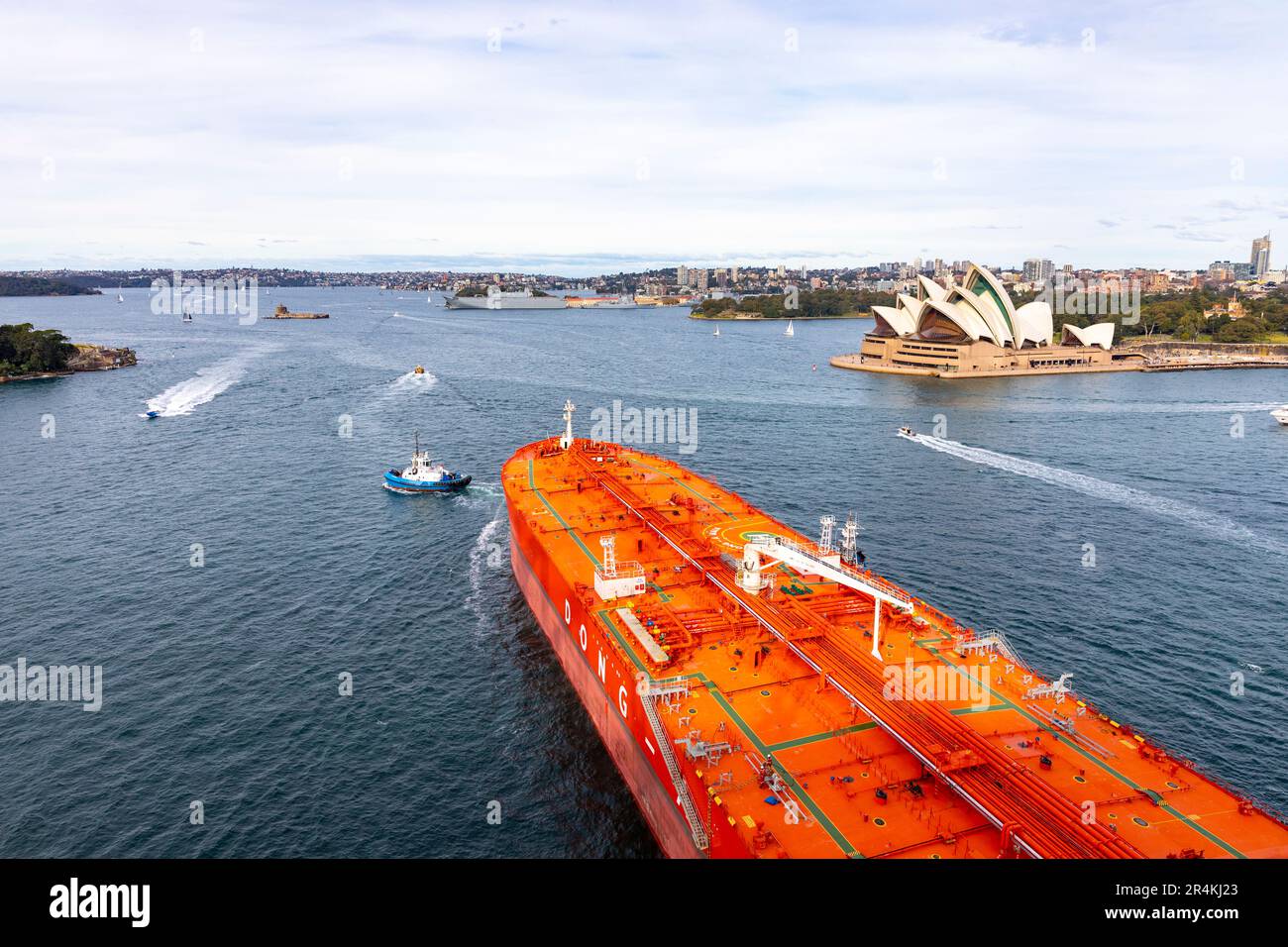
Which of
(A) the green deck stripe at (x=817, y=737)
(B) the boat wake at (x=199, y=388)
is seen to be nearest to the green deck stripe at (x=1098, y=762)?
(A) the green deck stripe at (x=817, y=737)

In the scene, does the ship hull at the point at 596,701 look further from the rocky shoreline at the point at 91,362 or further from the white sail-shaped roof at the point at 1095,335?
the white sail-shaped roof at the point at 1095,335

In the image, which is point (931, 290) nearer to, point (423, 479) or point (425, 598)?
point (423, 479)

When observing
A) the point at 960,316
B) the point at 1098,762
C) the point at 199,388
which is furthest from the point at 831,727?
the point at 960,316

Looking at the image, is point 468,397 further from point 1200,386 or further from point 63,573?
point 1200,386

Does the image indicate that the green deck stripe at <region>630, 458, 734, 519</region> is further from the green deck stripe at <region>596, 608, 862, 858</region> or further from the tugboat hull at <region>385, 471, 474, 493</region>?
the tugboat hull at <region>385, 471, 474, 493</region>
